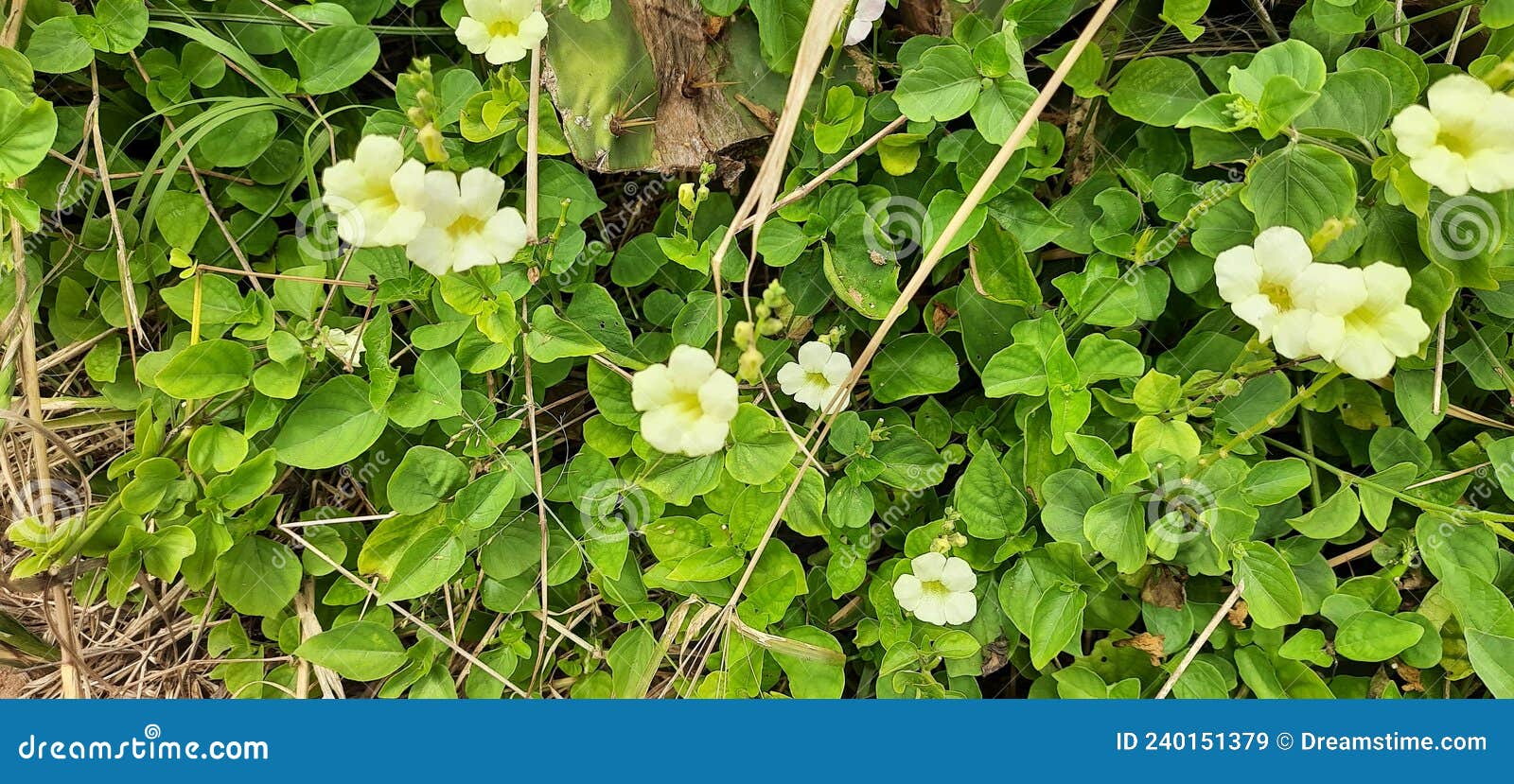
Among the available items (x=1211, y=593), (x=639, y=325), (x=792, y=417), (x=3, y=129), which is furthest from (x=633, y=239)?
(x=1211, y=593)

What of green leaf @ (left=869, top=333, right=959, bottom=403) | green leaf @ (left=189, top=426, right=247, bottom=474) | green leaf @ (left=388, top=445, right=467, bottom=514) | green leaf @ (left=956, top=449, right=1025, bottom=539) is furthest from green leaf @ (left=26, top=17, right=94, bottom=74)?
green leaf @ (left=956, top=449, right=1025, bottom=539)

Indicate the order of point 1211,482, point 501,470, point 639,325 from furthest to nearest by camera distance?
point 639,325 < point 501,470 < point 1211,482

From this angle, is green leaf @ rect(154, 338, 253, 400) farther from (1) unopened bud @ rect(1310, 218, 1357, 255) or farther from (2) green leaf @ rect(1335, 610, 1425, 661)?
(2) green leaf @ rect(1335, 610, 1425, 661)

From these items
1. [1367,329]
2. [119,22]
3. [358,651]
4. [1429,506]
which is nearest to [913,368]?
[1367,329]

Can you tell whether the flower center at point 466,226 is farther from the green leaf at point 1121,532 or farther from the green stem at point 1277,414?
the green stem at point 1277,414

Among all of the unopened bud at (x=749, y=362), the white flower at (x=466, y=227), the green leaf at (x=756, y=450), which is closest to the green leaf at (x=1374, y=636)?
the green leaf at (x=756, y=450)

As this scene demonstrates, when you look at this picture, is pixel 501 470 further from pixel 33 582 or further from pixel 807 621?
pixel 33 582
